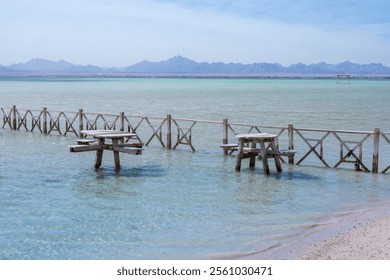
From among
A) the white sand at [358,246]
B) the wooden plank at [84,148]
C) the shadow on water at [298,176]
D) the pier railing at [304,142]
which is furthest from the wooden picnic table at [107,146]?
the white sand at [358,246]

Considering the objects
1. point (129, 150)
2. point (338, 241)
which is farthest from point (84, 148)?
point (338, 241)

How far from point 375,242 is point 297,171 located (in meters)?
8.47

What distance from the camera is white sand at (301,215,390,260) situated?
886 centimetres

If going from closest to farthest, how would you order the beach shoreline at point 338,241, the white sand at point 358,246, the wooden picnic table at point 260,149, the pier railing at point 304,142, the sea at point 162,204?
Result: the white sand at point 358,246, the beach shoreline at point 338,241, the sea at point 162,204, the wooden picnic table at point 260,149, the pier railing at point 304,142

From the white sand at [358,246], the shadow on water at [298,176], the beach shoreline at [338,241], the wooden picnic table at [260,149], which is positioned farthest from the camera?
the wooden picnic table at [260,149]

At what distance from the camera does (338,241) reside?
9.99 metres

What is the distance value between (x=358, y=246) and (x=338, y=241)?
0.58m

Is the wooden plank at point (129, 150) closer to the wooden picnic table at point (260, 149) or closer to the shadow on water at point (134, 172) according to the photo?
the shadow on water at point (134, 172)

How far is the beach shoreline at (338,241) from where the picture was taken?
9.05 meters

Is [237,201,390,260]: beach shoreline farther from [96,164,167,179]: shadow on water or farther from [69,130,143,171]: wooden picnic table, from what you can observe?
[69,130,143,171]: wooden picnic table

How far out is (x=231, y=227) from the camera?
11352mm
